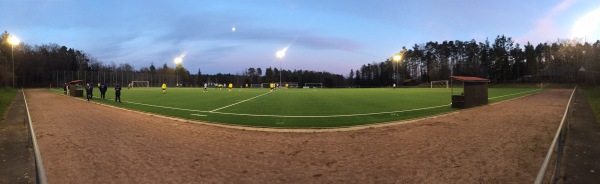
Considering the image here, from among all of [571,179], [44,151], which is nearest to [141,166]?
[44,151]

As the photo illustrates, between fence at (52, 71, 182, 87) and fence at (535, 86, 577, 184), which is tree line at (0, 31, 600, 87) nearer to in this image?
fence at (52, 71, 182, 87)

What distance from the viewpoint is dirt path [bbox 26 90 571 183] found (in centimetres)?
638

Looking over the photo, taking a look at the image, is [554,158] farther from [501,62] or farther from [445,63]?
[445,63]

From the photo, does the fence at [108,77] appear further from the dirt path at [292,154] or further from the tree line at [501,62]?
the dirt path at [292,154]

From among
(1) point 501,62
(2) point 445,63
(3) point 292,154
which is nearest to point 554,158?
(3) point 292,154

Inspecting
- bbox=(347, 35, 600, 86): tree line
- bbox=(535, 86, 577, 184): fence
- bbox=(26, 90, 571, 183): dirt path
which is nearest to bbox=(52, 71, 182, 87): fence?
bbox=(347, 35, 600, 86): tree line

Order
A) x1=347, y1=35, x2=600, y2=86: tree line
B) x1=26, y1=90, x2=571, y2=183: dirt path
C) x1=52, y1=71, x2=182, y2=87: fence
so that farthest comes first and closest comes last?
1. x1=52, y1=71, x2=182, y2=87: fence
2. x1=347, y1=35, x2=600, y2=86: tree line
3. x1=26, y1=90, x2=571, y2=183: dirt path

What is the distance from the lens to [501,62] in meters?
103

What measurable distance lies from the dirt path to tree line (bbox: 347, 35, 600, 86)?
84825 millimetres

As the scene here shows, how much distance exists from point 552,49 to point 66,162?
433 ft

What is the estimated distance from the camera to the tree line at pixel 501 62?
295ft

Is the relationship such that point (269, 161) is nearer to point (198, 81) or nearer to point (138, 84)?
point (138, 84)

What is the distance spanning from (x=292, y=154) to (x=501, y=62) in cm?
11389

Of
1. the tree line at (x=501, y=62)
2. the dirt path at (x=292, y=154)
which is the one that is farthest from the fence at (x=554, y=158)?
the tree line at (x=501, y=62)
